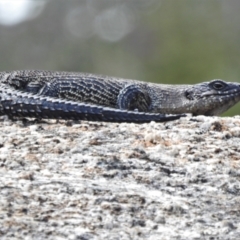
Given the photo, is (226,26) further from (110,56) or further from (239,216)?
(239,216)

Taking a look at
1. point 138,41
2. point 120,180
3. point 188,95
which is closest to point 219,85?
point 188,95

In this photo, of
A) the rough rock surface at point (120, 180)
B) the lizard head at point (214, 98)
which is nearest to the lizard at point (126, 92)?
the lizard head at point (214, 98)

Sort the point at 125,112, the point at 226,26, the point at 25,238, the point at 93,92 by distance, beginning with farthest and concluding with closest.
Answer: the point at 226,26 → the point at 93,92 → the point at 125,112 → the point at 25,238

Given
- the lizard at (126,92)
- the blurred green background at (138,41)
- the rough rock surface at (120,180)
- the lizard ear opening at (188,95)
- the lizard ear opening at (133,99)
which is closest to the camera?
the rough rock surface at (120,180)

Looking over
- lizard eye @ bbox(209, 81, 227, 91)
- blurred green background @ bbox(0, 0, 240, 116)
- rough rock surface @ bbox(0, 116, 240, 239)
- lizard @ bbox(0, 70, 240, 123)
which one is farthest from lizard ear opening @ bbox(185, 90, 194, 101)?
blurred green background @ bbox(0, 0, 240, 116)

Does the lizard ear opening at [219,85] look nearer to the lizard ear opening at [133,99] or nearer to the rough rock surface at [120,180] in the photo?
the lizard ear opening at [133,99]

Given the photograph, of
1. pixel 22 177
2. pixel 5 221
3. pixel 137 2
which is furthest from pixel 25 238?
pixel 137 2
